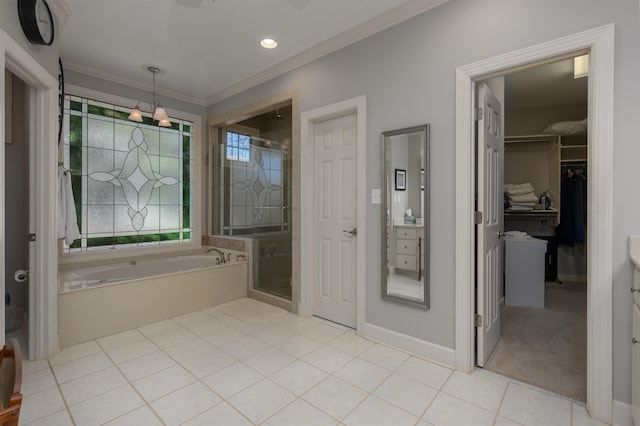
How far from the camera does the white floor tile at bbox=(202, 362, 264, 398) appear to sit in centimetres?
→ 198

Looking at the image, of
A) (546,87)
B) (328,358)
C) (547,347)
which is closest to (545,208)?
(546,87)

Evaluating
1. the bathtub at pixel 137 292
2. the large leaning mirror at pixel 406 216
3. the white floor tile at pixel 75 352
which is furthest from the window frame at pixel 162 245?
the large leaning mirror at pixel 406 216

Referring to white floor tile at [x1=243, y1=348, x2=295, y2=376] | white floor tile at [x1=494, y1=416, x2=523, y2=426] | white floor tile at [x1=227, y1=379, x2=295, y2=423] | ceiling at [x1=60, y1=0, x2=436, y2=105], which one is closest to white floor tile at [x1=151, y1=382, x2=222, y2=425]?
white floor tile at [x1=227, y1=379, x2=295, y2=423]

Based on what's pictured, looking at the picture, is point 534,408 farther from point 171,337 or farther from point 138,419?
point 171,337

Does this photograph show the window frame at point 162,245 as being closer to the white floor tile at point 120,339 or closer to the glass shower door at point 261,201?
the glass shower door at point 261,201

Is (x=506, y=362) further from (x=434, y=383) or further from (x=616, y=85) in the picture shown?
(x=616, y=85)

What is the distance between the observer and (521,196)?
4488 millimetres

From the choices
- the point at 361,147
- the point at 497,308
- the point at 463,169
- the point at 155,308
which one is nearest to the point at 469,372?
the point at 497,308

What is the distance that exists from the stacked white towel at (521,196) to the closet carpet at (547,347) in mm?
1327

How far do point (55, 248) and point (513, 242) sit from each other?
449 centimetres

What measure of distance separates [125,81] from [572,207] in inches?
249

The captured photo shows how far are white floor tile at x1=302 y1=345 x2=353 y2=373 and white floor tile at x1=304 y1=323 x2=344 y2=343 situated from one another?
0.58 feet

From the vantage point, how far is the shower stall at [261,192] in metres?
3.60

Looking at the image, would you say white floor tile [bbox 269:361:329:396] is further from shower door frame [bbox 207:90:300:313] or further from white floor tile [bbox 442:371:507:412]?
shower door frame [bbox 207:90:300:313]
